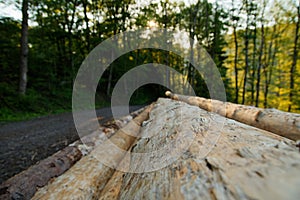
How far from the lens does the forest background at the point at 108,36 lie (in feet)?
25.9

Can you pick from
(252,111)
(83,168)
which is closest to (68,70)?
(83,168)

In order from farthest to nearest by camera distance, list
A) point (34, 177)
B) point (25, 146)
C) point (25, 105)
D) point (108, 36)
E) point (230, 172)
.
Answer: point (108, 36) → point (25, 105) → point (25, 146) → point (34, 177) → point (230, 172)

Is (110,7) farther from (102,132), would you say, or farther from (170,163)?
(170,163)

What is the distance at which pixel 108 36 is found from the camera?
15016mm

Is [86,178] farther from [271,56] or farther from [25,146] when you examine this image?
[271,56]

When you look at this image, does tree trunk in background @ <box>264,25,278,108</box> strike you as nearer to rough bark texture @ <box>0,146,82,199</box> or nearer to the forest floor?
the forest floor

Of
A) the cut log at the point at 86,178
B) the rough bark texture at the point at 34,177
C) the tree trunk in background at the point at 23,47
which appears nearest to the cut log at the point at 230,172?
the cut log at the point at 86,178

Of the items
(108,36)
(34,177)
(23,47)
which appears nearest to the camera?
(34,177)

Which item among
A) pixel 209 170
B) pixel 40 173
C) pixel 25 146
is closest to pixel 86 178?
pixel 40 173

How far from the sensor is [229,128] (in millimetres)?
1234

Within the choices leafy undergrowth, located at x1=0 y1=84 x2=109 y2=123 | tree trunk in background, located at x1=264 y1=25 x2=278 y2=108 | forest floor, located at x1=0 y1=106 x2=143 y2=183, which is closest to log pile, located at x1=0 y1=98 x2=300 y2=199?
forest floor, located at x1=0 y1=106 x2=143 y2=183

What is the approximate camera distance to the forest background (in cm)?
789

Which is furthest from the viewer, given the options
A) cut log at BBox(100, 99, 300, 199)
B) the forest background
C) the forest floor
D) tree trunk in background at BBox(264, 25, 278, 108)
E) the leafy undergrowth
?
tree trunk in background at BBox(264, 25, 278, 108)

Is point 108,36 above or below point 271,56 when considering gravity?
above
